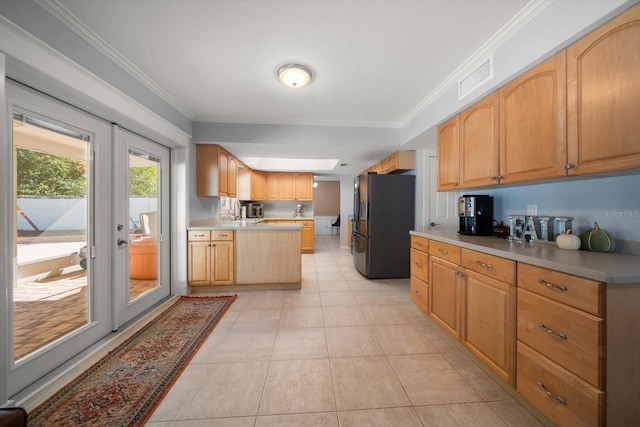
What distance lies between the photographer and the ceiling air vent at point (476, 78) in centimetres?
183

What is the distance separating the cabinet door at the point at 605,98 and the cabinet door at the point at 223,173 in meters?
3.60

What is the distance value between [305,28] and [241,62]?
678mm

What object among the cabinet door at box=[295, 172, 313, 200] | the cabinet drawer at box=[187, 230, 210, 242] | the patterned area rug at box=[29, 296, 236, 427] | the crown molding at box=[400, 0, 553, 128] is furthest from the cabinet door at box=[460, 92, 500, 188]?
the cabinet door at box=[295, 172, 313, 200]

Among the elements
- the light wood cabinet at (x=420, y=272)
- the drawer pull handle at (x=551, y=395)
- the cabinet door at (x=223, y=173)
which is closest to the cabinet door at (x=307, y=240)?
the cabinet door at (x=223, y=173)

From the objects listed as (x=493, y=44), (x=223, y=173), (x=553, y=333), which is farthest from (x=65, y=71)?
(x=553, y=333)

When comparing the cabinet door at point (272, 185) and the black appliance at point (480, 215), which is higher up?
the cabinet door at point (272, 185)

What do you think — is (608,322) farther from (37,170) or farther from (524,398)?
(37,170)

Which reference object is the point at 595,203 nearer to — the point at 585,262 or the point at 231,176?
the point at 585,262

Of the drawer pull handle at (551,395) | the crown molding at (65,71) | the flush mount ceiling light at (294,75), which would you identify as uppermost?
the flush mount ceiling light at (294,75)

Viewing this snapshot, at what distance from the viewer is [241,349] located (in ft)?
6.30

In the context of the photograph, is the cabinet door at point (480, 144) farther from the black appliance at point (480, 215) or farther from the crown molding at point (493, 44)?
the crown molding at point (493, 44)

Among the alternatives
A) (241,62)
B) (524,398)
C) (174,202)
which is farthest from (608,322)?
(174,202)

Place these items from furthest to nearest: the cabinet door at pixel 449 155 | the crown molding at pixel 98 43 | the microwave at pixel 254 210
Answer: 1. the microwave at pixel 254 210
2. the cabinet door at pixel 449 155
3. the crown molding at pixel 98 43

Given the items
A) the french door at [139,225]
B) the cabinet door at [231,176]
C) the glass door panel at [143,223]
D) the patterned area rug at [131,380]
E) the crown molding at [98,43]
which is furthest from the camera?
the cabinet door at [231,176]
